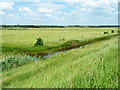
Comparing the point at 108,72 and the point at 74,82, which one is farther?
the point at 108,72

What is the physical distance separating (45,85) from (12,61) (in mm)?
9288

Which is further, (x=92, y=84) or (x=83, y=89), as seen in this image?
(x=92, y=84)

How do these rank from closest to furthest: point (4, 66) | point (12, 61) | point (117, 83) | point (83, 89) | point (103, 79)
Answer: point (83, 89), point (117, 83), point (103, 79), point (4, 66), point (12, 61)

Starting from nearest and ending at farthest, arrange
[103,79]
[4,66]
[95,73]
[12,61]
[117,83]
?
[117,83] → [103,79] → [95,73] → [4,66] → [12,61]

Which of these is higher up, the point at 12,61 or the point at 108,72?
the point at 108,72

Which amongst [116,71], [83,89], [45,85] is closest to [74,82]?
[83,89]

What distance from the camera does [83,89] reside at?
273 cm

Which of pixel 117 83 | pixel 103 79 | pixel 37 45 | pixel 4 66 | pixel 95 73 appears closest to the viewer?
pixel 117 83

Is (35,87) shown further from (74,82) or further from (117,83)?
(117,83)

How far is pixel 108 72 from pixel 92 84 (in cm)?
89

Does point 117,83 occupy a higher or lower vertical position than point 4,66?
higher

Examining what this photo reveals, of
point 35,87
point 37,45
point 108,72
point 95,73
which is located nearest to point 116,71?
point 108,72

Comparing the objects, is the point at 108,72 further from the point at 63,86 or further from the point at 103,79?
the point at 63,86

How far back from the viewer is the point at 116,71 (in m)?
3.61
